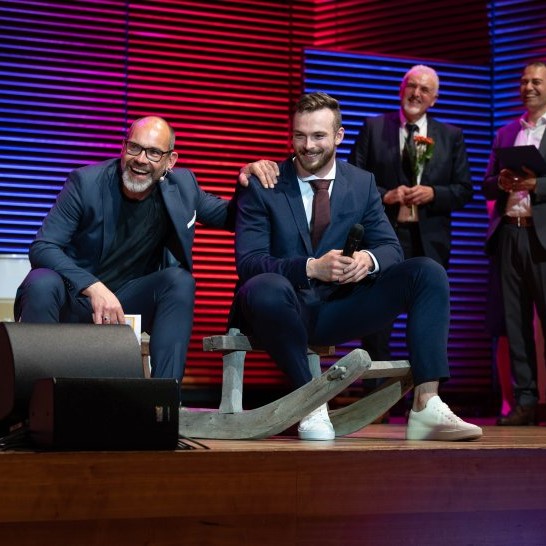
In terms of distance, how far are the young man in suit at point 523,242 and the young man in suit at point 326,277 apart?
1.86m

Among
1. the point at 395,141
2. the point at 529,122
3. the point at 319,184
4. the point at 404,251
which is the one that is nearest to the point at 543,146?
the point at 529,122

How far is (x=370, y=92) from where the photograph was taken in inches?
247

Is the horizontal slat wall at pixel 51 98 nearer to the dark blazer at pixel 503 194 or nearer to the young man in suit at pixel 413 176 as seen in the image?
the young man in suit at pixel 413 176

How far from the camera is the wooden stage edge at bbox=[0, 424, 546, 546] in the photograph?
2.08 metres

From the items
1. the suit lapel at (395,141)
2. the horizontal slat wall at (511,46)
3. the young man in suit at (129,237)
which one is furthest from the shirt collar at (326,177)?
the horizontal slat wall at (511,46)

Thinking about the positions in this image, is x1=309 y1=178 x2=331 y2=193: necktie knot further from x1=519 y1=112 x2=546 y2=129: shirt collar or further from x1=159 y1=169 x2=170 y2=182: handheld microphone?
x1=519 y1=112 x2=546 y2=129: shirt collar

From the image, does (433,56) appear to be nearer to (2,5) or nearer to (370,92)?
(370,92)

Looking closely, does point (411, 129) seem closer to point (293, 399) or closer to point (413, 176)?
point (413, 176)

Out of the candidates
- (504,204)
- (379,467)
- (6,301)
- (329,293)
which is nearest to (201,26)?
(504,204)

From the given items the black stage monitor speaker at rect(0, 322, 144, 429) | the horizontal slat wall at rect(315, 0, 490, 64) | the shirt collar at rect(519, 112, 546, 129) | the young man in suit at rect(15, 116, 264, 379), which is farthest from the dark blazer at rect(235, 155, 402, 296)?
the horizontal slat wall at rect(315, 0, 490, 64)

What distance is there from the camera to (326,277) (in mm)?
3066

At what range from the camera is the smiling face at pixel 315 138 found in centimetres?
331

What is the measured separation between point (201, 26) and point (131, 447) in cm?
455

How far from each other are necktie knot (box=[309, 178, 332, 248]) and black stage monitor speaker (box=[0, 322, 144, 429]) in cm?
99
